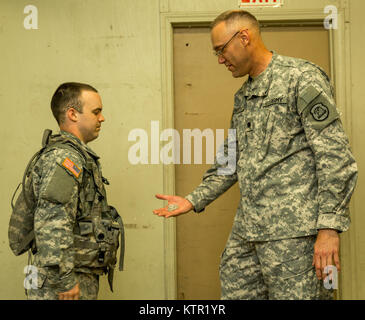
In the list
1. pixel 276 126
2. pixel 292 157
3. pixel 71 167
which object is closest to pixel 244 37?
pixel 276 126

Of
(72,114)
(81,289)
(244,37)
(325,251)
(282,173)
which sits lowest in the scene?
(81,289)

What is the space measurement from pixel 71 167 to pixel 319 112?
96 centimetres

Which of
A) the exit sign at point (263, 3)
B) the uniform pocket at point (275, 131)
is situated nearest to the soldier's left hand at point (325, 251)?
the uniform pocket at point (275, 131)

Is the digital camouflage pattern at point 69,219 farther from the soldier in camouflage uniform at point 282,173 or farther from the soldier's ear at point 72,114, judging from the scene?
the soldier in camouflage uniform at point 282,173

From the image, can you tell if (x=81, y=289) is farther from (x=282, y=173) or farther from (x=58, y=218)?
(x=282, y=173)

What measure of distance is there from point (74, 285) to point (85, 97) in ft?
2.62

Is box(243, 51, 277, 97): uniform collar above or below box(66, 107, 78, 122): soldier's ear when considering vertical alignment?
above

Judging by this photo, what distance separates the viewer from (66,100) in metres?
2.01

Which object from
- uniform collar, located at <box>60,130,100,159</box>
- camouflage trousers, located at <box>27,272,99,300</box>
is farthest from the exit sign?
camouflage trousers, located at <box>27,272,99,300</box>

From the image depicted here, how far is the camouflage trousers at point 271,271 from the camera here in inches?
66.6

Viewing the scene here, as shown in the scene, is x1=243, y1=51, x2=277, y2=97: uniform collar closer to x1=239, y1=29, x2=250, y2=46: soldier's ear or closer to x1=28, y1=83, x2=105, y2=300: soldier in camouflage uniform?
x1=239, y1=29, x2=250, y2=46: soldier's ear

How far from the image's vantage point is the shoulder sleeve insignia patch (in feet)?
5.52

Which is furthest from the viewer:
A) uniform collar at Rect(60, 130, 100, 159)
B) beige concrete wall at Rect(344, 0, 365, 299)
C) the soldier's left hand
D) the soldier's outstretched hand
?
beige concrete wall at Rect(344, 0, 365, 299)

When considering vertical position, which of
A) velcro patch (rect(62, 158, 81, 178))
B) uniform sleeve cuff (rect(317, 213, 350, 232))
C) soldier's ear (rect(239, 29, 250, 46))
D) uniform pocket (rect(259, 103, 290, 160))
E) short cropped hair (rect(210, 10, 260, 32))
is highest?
short cropped hair (rect(210, 10, 260, 32))
